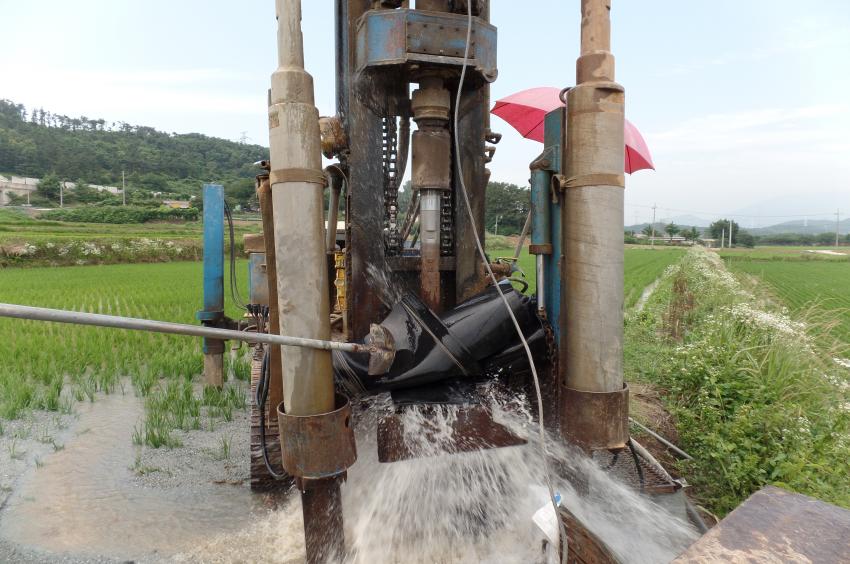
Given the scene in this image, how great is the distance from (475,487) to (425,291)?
2.97ft

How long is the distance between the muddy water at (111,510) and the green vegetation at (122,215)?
138 feet

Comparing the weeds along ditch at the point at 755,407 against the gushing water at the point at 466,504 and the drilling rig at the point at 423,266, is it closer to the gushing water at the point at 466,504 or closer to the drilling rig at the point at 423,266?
the drilling rig at the point at 423,266

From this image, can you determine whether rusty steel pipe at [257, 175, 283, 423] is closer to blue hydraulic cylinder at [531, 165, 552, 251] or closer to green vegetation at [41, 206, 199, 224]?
blue hydraulic cylinder at [531, 165, 552, 251]

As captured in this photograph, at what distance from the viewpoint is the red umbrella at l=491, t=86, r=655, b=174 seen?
4938 mm

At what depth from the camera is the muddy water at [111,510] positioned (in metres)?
2.55

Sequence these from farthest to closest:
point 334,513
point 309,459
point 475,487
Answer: point 475,487, point 334,513, point 309,459

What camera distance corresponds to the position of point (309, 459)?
1.74m

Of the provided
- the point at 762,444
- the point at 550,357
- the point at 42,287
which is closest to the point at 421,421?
the point at 550,357

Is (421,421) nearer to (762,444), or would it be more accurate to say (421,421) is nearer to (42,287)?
(762,444)

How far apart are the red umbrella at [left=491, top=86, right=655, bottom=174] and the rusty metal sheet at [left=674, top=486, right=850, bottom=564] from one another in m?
4.06

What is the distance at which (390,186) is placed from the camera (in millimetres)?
2707

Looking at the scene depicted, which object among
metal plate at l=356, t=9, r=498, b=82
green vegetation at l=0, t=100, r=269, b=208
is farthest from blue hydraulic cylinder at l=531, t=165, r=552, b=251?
green vegetation at l=0, t=100, r=269, b=208

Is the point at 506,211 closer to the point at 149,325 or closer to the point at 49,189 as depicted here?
the point at 49,189

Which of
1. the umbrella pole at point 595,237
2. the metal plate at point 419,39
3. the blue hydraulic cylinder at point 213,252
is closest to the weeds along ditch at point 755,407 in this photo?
the umbrella pole at point 595,237
